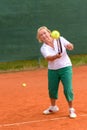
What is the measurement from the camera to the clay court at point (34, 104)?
6.38 metres

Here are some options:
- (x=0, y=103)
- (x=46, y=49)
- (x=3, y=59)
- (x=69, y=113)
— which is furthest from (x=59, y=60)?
(x=3, y=59)

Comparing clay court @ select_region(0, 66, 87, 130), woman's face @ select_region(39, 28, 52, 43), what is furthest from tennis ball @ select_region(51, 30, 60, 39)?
clay court @ select_region(0, 66, 87, 130)

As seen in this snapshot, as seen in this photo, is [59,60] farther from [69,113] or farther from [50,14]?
[50,14]

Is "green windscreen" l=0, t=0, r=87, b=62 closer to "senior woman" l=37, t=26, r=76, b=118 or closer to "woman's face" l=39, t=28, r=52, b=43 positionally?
"senior woman" l=37, t=26, r=76, b=118

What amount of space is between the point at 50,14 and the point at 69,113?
572 centimetres

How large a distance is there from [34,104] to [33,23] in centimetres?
458

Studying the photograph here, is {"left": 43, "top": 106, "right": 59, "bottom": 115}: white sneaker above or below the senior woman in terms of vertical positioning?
below

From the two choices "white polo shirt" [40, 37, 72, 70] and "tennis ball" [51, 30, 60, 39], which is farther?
"white polo shirt" [40, 37, 72, 70]

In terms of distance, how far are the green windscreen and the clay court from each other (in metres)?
0.99

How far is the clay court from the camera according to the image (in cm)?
638

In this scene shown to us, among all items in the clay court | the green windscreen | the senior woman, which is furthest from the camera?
the green windscreen

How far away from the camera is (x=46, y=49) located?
21.3 ft

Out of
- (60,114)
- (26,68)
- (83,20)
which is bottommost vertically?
(60,114)

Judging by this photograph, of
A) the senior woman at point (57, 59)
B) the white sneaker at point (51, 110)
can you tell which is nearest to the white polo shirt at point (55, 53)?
the senior woman at point (57, 59)
